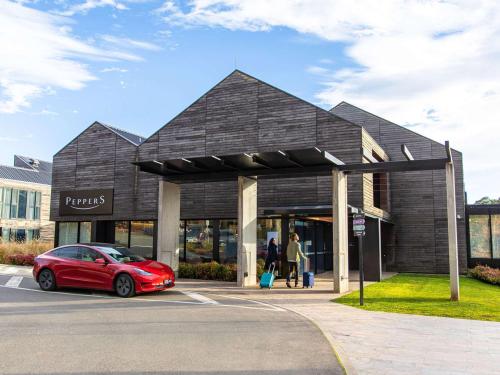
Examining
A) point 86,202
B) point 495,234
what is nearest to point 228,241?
point 86,202

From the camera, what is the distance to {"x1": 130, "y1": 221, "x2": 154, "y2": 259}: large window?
23.3 m

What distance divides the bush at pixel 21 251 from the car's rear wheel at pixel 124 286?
12515 mm

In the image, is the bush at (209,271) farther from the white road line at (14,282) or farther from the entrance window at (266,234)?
the white road line at (14,282)

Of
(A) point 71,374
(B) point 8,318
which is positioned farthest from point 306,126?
(A) point 71,374

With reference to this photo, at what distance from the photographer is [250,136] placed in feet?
70.6

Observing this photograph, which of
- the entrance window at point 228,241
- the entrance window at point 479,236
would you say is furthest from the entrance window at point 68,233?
the entrance window at point 479,236

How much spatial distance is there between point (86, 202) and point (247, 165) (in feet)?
40.9

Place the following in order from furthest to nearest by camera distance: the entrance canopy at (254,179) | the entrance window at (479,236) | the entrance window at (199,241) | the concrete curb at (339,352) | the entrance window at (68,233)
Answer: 1. the entrance window at (68,233)
2. the entrance window at (479,236)
3. the entrance window at (199,241)
4. the entrance canopy at (254,179)
5. the concrete curb at (339,352)

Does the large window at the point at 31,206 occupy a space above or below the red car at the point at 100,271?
above

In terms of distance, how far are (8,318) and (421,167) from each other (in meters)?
11.2

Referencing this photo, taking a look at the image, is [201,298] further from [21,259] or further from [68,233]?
[68,233]

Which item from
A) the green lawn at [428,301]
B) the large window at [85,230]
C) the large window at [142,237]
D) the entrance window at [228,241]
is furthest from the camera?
the large window at [85,230]

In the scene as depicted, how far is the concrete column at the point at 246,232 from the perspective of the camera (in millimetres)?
15938

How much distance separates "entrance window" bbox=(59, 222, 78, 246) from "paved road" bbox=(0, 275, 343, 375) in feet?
45.5
